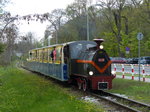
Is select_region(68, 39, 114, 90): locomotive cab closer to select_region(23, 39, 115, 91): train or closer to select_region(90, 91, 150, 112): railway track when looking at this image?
select_region(23, 39, 115, 91): train

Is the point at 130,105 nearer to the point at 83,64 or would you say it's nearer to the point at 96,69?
the point at 96,69

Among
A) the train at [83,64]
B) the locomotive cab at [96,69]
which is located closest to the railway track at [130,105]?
the locomotive cab at [96,69]

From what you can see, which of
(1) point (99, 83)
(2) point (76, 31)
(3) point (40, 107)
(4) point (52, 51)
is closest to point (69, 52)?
(1) point (99, 83)

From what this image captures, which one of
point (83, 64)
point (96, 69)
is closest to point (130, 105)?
point (96, 69)

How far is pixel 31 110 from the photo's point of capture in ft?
28.9

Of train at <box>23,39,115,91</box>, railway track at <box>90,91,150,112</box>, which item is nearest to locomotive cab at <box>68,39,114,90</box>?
train at <box>23,39,115,91</box>

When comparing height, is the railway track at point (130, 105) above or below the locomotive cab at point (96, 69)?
below

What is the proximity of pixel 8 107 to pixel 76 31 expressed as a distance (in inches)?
1686

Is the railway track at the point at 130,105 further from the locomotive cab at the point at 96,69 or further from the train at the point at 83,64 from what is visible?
the train at the point at 83,64

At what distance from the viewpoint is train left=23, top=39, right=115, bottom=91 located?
1334 cm

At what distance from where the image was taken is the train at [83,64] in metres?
13.3

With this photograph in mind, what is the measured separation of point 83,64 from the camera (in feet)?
46.3

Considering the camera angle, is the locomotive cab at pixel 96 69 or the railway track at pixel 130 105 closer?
the railway track at pixel 130 105

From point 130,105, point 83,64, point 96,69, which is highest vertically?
point 83,64
